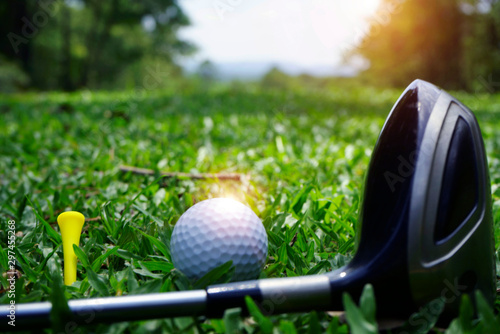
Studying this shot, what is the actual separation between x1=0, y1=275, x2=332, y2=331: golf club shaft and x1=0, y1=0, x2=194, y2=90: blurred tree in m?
20.2

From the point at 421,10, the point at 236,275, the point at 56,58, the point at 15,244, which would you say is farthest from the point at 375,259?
the point at 56,58

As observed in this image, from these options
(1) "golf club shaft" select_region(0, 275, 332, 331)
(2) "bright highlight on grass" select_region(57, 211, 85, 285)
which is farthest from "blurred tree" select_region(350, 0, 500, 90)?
(1) "golf club shaft" select_region(0, 275, 332, 331)

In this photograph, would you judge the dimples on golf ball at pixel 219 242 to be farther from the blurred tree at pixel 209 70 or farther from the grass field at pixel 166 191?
the blurred tree at pixel 209 70

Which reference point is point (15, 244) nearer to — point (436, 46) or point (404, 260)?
point (404, 260)

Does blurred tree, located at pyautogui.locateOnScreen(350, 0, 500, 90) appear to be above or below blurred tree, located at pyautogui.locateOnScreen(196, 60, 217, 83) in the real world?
below

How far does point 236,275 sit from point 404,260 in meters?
0.51

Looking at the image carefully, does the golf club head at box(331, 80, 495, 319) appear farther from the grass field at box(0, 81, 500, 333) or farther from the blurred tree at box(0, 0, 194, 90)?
the blurred tree at box(0, 0, 194, 90)

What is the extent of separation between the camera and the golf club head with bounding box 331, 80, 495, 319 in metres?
1.13

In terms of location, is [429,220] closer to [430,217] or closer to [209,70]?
[430,217]

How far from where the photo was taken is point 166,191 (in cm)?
239

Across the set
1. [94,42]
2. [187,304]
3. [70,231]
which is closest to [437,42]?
[94,42]

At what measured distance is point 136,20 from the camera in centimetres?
2130

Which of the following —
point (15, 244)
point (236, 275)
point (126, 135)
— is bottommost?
point (236, 275)

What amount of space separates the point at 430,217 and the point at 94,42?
24.8m
